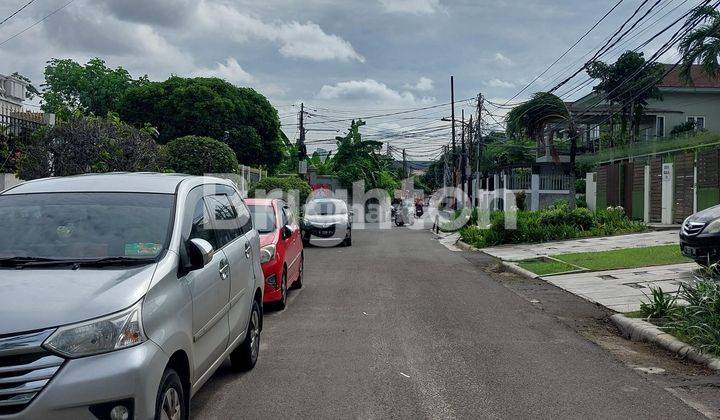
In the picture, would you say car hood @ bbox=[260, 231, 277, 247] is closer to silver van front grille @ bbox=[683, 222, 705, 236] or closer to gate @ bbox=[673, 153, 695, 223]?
silver van front grille @ bbox=[683, 222, 705, 236]

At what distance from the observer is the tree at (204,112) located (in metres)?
42.2

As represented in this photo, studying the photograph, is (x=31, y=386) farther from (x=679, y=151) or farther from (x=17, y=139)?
(x=679, y=151)

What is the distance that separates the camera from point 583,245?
20750 millimetres

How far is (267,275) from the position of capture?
1017 centimetres

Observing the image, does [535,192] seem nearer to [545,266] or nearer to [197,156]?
[197,156]

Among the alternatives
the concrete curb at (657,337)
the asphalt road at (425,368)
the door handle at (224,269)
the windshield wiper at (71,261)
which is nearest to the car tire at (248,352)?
the asphalt road at (425,368)

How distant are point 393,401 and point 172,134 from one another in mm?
38244

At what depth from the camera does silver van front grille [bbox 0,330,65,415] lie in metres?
3.65

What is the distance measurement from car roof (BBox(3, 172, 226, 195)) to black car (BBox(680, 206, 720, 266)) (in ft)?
30.1

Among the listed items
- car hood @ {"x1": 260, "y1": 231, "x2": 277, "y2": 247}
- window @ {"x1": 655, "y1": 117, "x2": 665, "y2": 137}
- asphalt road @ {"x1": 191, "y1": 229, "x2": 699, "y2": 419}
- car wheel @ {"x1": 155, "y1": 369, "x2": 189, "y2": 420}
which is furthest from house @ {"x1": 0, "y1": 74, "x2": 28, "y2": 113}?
window @ {"x1": 655, "y1": 117, "x2": 665, "y2": 137}

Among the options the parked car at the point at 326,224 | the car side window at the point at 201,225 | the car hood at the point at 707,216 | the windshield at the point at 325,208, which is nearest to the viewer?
the car side window at the point at 201,225

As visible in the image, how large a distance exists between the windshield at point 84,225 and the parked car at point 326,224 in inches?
715

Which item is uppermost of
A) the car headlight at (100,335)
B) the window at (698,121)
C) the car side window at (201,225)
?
the window at (698,121)

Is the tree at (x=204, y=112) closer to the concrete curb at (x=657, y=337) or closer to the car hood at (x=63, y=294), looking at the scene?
the concrete curb at (x=657, y=337)
